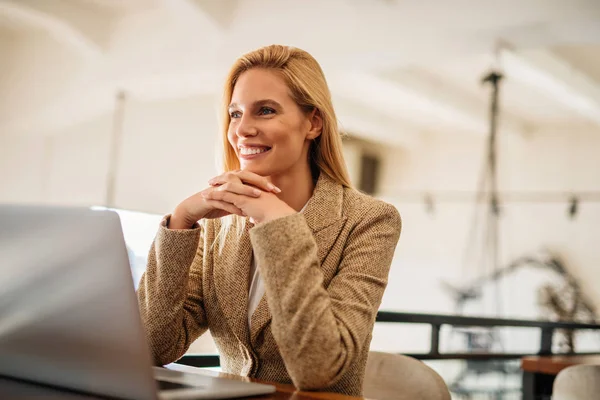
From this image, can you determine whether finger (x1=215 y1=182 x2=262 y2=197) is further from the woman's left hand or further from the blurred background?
the blurred background

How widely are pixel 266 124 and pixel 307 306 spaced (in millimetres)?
470

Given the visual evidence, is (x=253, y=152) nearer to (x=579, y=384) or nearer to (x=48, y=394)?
(x=48, y=394)

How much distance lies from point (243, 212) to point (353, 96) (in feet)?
23.7

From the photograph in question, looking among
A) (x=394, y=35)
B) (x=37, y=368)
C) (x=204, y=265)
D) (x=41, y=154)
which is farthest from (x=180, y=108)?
(x=37, y=368)

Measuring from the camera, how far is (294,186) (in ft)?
4.98

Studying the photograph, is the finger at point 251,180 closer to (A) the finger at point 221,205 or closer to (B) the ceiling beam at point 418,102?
(A) the finger at point 221,205

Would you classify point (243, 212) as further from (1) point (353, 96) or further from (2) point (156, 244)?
(1) point (353, 96)

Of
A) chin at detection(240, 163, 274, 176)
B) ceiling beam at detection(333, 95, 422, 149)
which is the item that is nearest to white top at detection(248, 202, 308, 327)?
chin at detection(240, 163, 274, 176)

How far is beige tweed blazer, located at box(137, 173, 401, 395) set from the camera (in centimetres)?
111

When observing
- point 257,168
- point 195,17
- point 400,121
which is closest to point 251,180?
→ point 257,168

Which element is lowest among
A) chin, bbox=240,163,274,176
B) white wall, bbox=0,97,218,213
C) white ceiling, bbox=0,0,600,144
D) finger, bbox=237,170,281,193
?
finger, bbox=237,170,281,193


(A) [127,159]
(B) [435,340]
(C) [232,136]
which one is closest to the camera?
(C) [232,136]

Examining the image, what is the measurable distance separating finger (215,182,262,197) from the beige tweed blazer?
0.07 meters

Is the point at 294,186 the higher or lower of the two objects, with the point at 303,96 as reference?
lower
